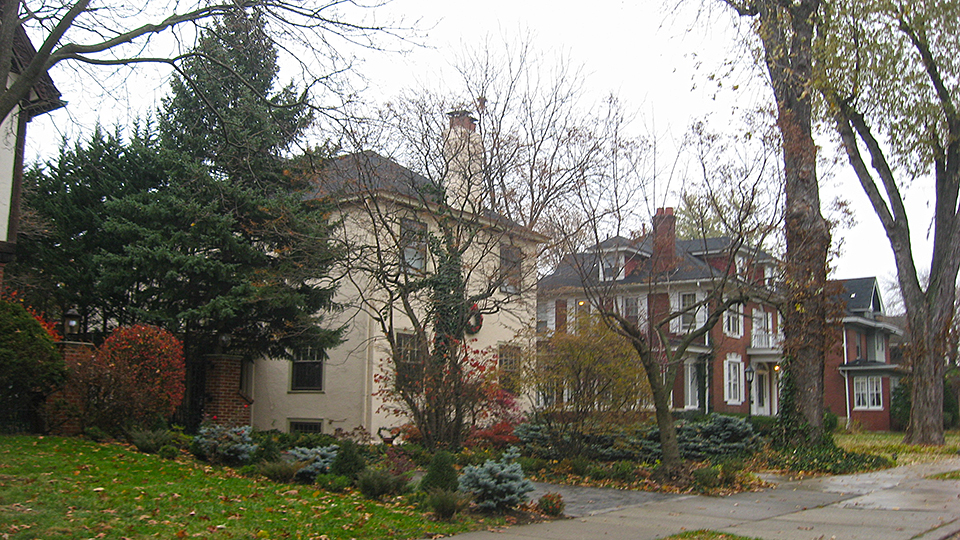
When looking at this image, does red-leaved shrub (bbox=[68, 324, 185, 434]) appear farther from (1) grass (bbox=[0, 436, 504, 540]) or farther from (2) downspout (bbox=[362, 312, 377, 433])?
(2) downspout (bbox=[362, 312, 377, 433])

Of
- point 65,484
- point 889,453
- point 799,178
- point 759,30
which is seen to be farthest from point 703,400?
point 65,484

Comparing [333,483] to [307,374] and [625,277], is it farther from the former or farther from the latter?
[307,374]

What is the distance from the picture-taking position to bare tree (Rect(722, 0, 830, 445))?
53.7 feet

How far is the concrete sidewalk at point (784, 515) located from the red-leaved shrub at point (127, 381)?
20.8 feet

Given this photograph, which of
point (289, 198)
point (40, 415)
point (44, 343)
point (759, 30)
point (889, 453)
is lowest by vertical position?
point (889, 453)

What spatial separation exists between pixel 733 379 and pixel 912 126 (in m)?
18.1

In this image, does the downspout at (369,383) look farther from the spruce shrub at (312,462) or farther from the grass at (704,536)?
the grass at (704,536)

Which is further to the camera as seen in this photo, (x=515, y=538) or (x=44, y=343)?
(x=44, y=343)

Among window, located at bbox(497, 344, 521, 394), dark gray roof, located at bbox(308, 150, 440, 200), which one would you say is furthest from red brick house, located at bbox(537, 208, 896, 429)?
dark gray roof, located at bbox(308, 150, 440, 200)

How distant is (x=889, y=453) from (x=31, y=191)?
21.6m

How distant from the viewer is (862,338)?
138ft

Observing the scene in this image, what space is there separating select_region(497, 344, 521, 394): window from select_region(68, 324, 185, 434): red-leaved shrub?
6.11 m

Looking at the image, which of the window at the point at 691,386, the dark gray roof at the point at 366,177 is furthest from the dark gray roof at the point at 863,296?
the dark gray roof at the point at 366,177

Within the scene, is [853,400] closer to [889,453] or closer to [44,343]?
[889,453]
